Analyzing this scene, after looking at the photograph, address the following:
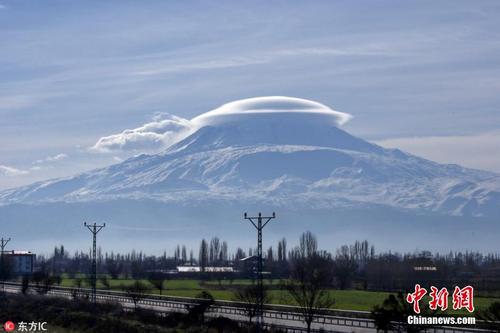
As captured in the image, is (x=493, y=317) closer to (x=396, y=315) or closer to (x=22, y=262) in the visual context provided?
(x=396, y=315)

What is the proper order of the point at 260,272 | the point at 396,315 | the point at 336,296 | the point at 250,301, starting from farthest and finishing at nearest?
the point at 336,296, the point at 250,301, the point at 260,272, the point at 396,315

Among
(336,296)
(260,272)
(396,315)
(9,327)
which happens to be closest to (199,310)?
(260,272)

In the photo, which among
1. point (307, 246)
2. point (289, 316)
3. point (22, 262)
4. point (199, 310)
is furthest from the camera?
point (22, 262)

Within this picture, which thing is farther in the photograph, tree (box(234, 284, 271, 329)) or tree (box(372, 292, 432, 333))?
tree (box(234, 284, 271, 329))

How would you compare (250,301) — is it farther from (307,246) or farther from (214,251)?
(214,251)

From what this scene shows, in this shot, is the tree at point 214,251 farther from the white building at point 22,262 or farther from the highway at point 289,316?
the highway at point 289,316

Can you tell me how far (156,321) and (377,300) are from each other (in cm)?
2510

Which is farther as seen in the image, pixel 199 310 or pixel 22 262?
pixel 22 262

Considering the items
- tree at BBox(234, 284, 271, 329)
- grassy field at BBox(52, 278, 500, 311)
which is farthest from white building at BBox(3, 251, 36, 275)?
tree at BBox(234, 284, 271, 329)

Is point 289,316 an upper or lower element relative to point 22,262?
lower

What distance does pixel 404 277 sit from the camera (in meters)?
121

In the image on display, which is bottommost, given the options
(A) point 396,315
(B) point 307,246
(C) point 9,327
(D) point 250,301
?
(C) point 9,327

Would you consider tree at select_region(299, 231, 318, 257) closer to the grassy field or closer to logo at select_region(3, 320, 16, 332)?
the grassy field

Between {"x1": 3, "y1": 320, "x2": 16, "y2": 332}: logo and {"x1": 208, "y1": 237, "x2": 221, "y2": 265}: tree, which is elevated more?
{"x1": 208, "y1": 237, "x2": 221, "y2": 265}: tree
